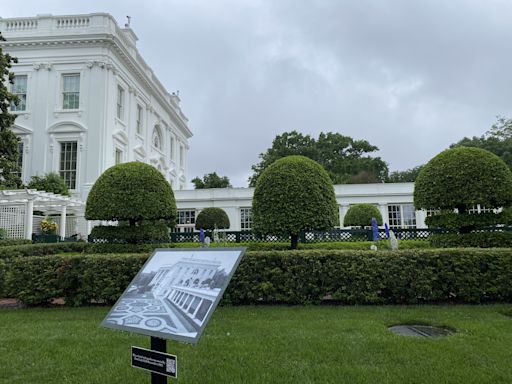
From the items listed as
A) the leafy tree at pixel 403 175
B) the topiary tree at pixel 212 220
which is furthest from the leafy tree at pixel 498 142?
the topiary tree at pixel 212 220

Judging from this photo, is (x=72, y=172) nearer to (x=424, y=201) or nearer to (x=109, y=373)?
(x=424, y=201)

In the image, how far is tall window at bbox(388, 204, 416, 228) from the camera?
87.4 feet

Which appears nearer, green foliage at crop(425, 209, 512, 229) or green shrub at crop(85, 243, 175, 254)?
green foliage at crop(425, 209, 512, 229)

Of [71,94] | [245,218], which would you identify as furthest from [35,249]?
[245,218]

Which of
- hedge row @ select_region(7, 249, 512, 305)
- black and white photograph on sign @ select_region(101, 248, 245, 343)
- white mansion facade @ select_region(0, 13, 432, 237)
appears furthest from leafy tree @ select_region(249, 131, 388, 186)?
black and white photograph on sign @ select_region(101, 248, 245, 343)

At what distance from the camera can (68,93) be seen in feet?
77.2

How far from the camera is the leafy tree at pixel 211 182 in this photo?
49.1 m

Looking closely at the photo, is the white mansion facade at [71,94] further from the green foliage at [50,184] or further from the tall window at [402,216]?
the tall window at [402,216]

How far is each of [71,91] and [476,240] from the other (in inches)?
913

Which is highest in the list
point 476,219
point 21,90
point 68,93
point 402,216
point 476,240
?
point 21,90

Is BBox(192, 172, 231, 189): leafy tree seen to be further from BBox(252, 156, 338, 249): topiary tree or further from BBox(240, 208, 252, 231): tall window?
BBox(252, 156, 338, 249): topiary tree

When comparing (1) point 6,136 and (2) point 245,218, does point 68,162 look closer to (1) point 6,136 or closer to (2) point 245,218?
(1) point 6,136

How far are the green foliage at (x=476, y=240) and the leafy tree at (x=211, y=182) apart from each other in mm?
40210

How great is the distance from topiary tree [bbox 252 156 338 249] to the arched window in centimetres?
2433
